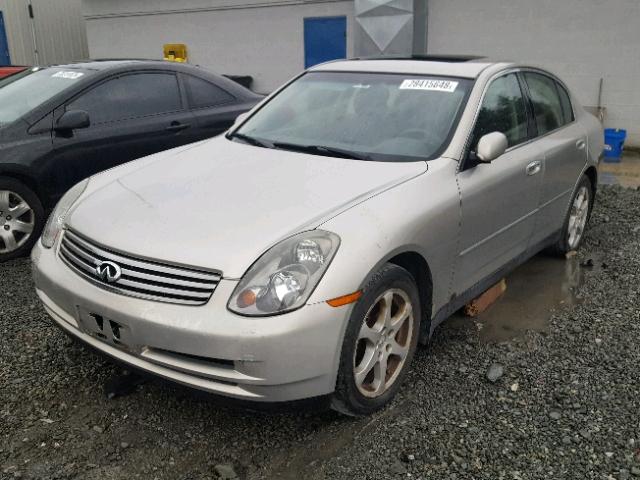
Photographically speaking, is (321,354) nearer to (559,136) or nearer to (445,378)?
(445,378)

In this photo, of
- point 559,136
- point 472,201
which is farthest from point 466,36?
point 472,201

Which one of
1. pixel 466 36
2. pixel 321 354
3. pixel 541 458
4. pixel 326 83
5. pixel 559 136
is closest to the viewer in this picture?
pixel 321 354

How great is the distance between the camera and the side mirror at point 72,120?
4.88m

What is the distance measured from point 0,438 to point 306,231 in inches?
63.0

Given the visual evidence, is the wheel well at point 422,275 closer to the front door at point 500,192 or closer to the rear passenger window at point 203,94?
the front door at point 500,192

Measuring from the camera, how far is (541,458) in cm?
262

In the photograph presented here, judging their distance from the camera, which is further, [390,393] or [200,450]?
[390,393]

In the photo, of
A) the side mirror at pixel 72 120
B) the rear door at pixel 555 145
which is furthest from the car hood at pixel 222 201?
the side mirror at pixel 72 120

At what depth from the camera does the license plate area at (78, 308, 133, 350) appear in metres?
2.56

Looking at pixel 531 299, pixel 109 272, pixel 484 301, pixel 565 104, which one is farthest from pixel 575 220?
pixel 109 272

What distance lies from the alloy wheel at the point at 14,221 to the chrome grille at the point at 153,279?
7.86ft

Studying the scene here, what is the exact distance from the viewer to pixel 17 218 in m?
4.83

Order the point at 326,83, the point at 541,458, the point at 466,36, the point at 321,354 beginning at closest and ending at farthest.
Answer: the point at 321,354, the point at 541,458, the point at 326,83, the point at 466,36

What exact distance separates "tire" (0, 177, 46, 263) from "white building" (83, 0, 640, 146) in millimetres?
6967
